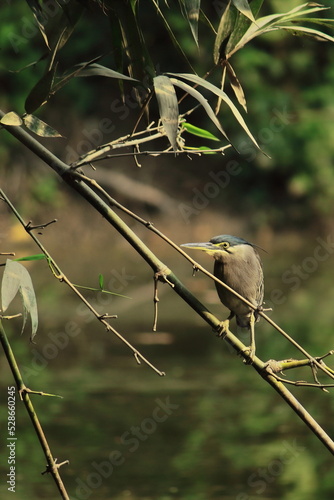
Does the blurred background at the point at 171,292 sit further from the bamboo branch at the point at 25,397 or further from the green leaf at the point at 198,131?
the bamboo branch at the point at 25,397

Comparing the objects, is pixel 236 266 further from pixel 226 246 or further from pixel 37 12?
pixel 37 12

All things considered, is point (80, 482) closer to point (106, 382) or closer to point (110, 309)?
point (106, 382)

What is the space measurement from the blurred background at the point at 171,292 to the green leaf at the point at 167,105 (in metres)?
0.36

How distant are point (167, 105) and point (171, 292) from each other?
6125 millimetres

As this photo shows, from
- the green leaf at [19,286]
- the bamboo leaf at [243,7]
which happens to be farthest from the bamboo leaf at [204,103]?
the green leaf at [19,286]

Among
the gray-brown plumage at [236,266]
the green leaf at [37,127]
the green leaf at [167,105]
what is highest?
the green leaf at [167,105]

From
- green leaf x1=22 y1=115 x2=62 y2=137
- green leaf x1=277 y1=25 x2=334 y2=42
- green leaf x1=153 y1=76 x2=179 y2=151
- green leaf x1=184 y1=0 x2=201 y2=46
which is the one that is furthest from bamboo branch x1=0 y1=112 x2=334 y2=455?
green leaf x1=277 y1=25 x2=334 y2=42

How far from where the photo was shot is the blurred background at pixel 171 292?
3447mm

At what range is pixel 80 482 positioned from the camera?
10.6 ft

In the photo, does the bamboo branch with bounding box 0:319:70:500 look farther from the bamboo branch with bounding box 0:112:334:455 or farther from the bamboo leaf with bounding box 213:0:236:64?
the bamboo leaf with bounding box 213:0:236:64

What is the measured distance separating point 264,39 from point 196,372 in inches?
237

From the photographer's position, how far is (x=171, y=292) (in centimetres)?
730

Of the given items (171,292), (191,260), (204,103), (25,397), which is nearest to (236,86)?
(204,103)

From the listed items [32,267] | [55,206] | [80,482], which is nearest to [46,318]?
[32,267]
